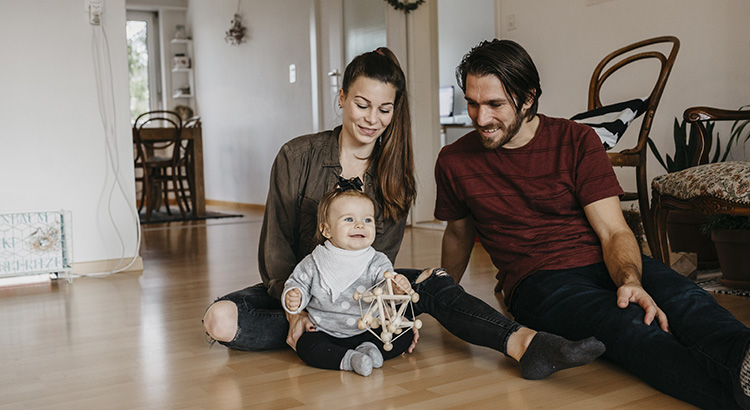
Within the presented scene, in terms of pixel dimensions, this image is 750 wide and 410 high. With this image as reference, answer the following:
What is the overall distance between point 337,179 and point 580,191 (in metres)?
0.61

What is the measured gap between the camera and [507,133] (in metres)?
1.77

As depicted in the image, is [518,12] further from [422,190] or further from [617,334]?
[617,334]

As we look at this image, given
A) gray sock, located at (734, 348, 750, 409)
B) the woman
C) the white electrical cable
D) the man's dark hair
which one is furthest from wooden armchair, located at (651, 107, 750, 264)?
the white electrical cable

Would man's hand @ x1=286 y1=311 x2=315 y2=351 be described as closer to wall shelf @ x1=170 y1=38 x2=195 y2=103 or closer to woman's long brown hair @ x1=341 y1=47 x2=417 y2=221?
woman's long brown hair @ x1=341 y1=47 x2=417 y2=221

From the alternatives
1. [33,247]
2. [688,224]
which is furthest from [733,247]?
[33,247]

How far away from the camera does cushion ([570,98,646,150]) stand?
2.54m

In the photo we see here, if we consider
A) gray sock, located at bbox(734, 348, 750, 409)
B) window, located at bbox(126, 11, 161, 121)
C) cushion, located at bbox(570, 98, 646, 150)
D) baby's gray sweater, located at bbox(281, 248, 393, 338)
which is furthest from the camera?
window, located at bbox(126, 11, 161, 121)

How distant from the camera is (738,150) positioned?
3.18m

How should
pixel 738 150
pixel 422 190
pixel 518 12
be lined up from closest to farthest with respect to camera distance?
pixel 738 150, pixel 518 12, pixel 422 190

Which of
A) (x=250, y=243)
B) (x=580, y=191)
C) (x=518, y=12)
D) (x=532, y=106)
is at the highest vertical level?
(x=518, y=12)

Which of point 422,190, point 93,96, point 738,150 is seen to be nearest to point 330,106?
point 422,190

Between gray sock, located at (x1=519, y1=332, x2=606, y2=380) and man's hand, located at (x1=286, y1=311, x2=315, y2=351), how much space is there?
1.68ft

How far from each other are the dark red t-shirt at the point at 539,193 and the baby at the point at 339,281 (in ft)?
1.05

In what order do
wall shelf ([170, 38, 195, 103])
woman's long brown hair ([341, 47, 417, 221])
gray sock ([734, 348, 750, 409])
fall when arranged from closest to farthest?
gray sock ([734, 348, 750, 409])
woman's long brown hair ([341, 47, 417, 221])
wall shelf ([170, 38, 195, 103])
